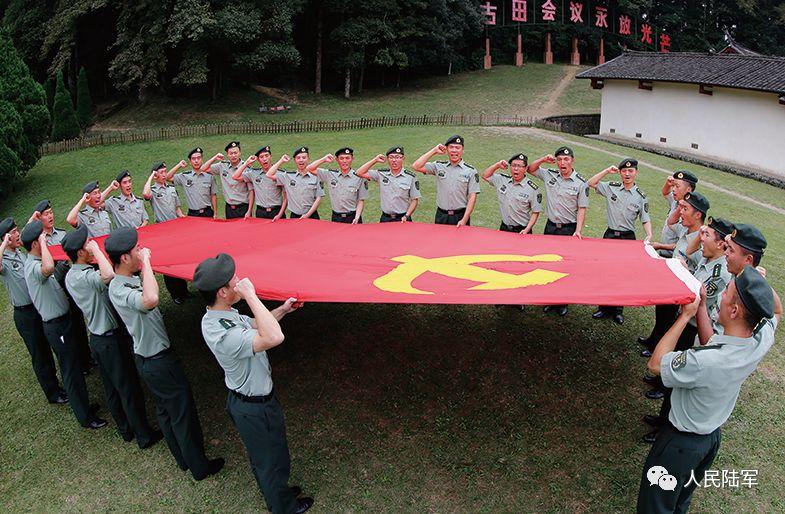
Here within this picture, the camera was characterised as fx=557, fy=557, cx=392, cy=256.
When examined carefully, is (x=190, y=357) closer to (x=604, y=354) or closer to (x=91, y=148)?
(x=604, y=354)

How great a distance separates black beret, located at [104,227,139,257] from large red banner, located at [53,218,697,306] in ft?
1.99

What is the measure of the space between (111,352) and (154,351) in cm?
69

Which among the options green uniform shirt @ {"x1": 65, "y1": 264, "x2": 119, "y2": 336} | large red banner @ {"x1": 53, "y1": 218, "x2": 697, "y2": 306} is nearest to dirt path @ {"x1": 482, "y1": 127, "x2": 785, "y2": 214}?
large red banner @ {"x1": 53, "y1": 218, "x2": 697, "y2": 306}

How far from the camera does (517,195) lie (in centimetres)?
692

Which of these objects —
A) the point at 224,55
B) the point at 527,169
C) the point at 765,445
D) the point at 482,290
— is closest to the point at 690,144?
the point at 527,169

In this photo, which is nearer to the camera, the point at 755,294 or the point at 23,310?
the point at 755,294

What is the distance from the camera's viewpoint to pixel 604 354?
6.17m

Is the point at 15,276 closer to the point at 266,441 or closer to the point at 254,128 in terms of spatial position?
the point at 266,441

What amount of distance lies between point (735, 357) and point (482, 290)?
158 centimetres

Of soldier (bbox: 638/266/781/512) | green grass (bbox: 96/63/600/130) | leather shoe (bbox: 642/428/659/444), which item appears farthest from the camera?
green grass (bbox: 96/63/600/130)

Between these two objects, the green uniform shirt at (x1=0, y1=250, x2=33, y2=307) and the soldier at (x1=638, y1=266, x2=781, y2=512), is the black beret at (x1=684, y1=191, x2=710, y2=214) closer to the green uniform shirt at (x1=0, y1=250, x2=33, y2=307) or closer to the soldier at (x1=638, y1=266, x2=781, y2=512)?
the soldier at (x1=638, y1=266, x2=781, y2=512)

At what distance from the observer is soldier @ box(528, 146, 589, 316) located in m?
6.67

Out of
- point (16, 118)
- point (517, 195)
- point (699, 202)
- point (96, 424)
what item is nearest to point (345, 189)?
point (517, 195)

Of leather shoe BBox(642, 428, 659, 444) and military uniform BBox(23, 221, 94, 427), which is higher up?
military uniform BBox(23, 221, 94, 427)
